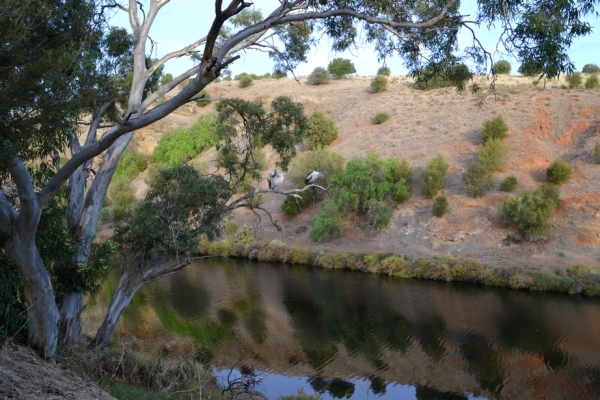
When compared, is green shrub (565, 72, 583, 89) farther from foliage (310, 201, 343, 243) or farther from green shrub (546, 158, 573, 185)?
foliage (310, 201, 343, 243)

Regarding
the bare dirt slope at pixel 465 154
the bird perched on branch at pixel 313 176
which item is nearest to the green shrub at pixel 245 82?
the bare dirt slope at pixel 465 154

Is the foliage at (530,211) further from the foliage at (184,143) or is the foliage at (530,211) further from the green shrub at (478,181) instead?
the foliage at (184,143)

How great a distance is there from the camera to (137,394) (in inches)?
226

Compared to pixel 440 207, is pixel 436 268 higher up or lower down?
lower down

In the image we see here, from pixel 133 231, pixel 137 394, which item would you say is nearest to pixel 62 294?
pixel 133 231

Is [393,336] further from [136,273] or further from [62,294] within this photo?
[62,294]

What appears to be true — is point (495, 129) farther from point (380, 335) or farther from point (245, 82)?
point (245, 82)

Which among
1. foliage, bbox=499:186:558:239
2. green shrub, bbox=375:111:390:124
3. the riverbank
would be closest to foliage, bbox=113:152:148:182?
the riverbank

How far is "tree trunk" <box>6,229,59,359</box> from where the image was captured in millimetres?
5249

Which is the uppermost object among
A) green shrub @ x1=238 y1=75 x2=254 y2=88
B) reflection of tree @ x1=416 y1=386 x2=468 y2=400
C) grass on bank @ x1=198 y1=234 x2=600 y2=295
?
green shrub @ x1=238 y1=75 x2=254 y2=88

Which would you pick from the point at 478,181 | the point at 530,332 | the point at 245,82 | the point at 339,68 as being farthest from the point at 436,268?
the point at 245,82

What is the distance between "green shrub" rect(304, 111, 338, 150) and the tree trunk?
23140 millimetres

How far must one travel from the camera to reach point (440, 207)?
20.9 meters

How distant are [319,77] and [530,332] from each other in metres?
30.4
